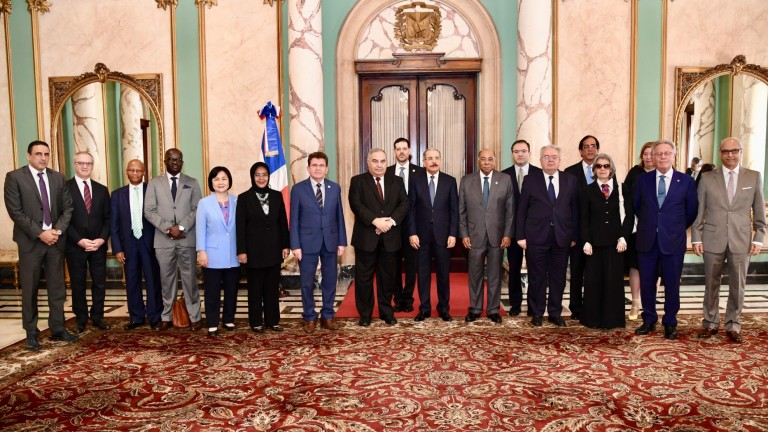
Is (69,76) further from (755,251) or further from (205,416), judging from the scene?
(755,251)

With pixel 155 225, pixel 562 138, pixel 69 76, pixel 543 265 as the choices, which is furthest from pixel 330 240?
pixel 69 76

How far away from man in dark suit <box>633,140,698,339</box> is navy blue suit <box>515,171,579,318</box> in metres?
0.60

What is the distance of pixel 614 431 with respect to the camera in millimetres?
2926

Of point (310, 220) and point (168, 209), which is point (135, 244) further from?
point (310, 220)

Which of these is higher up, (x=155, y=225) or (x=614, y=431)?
(x=155, y=225)

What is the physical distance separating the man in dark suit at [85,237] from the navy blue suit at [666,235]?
4926mm

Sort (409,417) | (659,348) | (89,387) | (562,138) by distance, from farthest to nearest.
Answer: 1. (562,138)
2. (659,348)
3. (89,387)
4. (409,417)

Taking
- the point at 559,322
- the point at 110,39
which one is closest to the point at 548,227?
the point at 559,322

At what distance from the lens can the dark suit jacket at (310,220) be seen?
4938mm

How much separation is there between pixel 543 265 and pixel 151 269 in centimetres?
366

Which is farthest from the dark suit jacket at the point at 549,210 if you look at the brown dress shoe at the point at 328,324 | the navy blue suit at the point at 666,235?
the brown dress shoe at the point at 328,324

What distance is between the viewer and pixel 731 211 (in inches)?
178

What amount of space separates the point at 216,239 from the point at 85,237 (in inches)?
52.2

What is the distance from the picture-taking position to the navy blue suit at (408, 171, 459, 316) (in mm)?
5203
